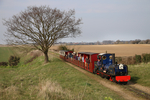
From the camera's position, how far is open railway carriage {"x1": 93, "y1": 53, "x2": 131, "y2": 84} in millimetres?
11727

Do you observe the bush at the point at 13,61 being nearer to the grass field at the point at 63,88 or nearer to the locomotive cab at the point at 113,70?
the grass field at the point at 63,88

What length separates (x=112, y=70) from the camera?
39.7 feet

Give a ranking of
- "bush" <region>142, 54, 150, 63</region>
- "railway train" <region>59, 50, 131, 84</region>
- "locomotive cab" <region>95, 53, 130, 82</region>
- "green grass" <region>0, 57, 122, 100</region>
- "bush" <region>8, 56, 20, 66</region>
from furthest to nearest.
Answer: "bush" <region>8, 56, 20, 66</region> < "bush" <region>142, 54, 150, 63</region> < "railway train" <region>59, 50, 131, 84</region> < "locomotive cab" <region>95, 53, 130, 82</region> < "green grass" <region>0, 57, 122, 100</region>

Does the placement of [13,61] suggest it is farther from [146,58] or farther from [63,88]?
[146,58]

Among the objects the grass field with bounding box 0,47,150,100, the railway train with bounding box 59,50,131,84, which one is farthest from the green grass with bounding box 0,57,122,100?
the railway train with bounding box 59,50,131,84

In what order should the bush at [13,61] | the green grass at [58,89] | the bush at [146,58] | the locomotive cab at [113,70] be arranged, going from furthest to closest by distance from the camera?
the bush at [13,61] → the bush at [146,58] → the locomotive cab at [113,70] → the green grass at [58,89]

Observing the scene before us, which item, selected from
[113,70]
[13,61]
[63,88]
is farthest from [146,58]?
[13,61]

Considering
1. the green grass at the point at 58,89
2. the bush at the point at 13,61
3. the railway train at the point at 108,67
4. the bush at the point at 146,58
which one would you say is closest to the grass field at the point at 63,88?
the green grass at the point at 58,89

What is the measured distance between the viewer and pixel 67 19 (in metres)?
24.8

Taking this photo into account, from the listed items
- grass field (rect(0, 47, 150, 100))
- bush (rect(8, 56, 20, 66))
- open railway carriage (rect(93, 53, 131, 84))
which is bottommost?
bush (rect(8, 56, 20, 66))

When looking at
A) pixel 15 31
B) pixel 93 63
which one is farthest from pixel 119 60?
pixel 15 31

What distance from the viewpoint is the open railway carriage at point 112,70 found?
462 inches

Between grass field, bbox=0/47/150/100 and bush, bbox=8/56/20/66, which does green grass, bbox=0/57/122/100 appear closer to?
grass field, bbox=0/47/150/100

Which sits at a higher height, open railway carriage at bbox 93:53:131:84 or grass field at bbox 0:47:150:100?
open railway carriage at bbox 93:53:131:84
